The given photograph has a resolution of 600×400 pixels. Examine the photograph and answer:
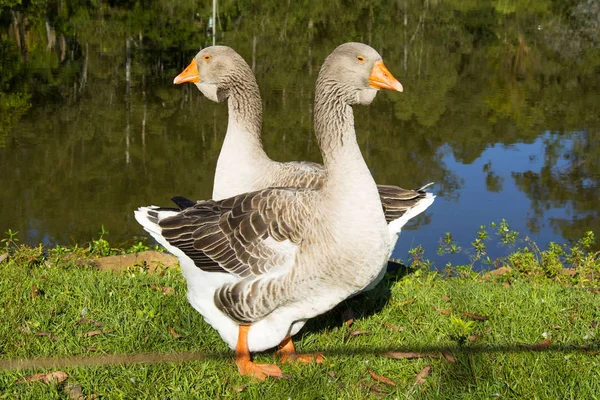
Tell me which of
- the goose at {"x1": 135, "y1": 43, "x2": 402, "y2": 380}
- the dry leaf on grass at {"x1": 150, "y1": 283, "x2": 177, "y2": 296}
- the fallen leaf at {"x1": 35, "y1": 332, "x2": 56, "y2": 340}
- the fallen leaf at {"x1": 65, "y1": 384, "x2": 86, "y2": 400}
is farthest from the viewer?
the dry leaf on grass at {"x1": 150, "y1": 283, "x2": 177, "y2": 296}

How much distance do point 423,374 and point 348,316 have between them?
0.94 metres

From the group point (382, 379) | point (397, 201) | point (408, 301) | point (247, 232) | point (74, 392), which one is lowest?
point (74, 392)

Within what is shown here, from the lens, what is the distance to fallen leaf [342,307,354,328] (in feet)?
15.6

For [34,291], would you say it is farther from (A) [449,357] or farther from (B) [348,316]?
(A) [449,357]

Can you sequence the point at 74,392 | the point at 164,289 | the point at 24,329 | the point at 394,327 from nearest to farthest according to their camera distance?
the point at 74,392 < the point at 24,329 < the point at 394,327 < the point at 164,289

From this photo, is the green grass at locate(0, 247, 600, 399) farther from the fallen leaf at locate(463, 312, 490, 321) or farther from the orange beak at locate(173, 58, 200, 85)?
the orange beak at locate(173, 58, 200, 85)

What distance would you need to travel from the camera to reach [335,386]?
3920 mm

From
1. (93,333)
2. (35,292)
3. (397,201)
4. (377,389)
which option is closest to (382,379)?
(377,389)

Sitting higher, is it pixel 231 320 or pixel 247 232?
pixel 247 232

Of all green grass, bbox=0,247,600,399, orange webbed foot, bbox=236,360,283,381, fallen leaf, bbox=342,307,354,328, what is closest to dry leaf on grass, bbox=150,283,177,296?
green grass, bbox=0,247,600,399

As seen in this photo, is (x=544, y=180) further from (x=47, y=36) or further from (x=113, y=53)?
(x=47, y=36)

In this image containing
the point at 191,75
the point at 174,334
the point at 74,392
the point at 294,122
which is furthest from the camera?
the point at 294,122

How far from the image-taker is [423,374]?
399 cm

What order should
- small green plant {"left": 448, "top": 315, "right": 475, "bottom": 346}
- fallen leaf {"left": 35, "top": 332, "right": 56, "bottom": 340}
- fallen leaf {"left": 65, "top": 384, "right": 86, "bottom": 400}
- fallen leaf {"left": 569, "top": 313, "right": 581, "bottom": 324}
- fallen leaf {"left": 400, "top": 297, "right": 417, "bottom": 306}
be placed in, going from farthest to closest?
fallen leaf {"left": 400, "top": 297, "right": 417, "bottom": 306} → fallen leaf {"left": 569, "top": 313, "right": 581, "bottom": 324} → fallen leaf {"left": 35, "top": 332, "right": 56, "bottom": 340} → small green plant {"left": 448, "top": 315, "right": 475, "bottom": 346} → fallen leaf {"left": 65, "top": 384, "right": 86, "bottom": 400}
